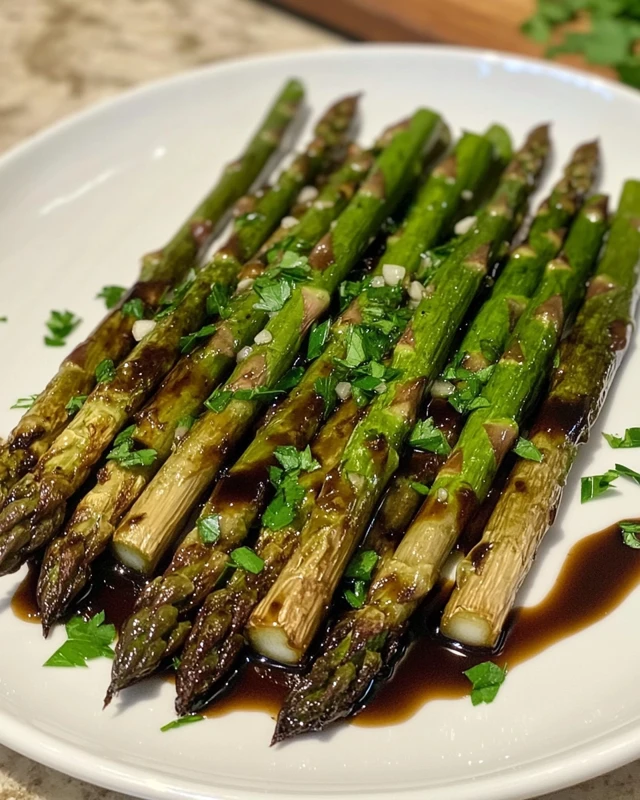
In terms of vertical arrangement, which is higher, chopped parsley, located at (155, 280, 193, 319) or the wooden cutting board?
the wooden cutting board

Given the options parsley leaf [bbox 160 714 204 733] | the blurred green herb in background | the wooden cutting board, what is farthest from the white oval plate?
the wooden cutting board

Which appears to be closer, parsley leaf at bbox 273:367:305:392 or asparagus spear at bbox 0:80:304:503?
asparagus spear at bbox 0:80:304:503

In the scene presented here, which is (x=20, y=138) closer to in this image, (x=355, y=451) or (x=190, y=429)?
(x=190, y=429)

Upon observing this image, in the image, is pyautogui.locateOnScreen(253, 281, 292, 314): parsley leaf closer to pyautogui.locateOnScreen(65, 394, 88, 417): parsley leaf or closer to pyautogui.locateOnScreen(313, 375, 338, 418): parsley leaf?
pyautogui.locateOnScreen(313, 375, 338, 418): parsley leaf

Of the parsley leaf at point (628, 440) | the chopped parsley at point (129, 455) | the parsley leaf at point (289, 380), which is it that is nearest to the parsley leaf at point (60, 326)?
the chopped parsley at point (129, 455)

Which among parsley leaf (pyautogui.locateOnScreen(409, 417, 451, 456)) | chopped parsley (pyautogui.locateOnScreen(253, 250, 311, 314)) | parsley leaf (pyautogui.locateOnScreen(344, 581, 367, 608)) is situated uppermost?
chopped parsley (pyautogui.locateOnScreen(253, 250, 311, 314))

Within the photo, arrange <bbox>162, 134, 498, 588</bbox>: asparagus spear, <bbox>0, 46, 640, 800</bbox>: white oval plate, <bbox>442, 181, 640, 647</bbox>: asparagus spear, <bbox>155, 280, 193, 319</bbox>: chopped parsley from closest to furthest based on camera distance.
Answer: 1. <bbox>0, 46, 640, 800</bbox>: white oval plate
2. <bbox>442, 181, 640, 647</bbox>: asparagus spear
3. <bbox>162, 134, 498, 588</bbox>: asparagus spear
4. <bbox>155, 280, 193, 319</bbox>: chopped parsley

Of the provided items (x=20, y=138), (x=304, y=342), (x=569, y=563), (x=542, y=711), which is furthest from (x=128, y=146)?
(x=542, y=711)
